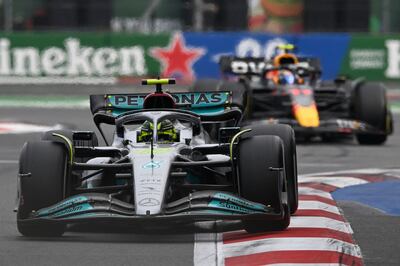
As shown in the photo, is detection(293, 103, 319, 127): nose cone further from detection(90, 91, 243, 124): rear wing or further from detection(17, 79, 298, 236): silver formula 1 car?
detection(17, 79, 298, 236): silver formula 1 car

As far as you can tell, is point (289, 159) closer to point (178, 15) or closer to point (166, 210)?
point (166, 210)

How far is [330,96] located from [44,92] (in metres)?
12.7

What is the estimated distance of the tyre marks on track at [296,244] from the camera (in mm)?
8648

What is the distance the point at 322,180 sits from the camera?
47.0ft

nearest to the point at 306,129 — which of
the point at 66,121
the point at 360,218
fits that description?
the point at 66,121

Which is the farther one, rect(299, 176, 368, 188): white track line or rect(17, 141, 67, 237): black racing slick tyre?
rect(299, 176, 368, 188): white track line

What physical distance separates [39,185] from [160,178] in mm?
917

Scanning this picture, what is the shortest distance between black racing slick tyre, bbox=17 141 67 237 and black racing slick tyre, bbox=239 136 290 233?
4.49ft

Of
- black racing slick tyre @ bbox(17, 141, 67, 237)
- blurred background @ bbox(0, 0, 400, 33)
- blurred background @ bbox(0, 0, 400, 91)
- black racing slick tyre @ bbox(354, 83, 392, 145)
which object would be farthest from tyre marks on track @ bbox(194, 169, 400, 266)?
blurred background @ bbox(0, 0, 400, 33)

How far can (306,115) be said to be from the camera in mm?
19328

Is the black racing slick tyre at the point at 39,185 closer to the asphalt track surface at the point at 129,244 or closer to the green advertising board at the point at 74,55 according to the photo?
the asphalt track surface at the point at 129,244

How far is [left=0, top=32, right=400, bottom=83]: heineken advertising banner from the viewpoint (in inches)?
1206

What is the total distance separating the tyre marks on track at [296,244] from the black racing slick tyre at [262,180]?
94 mm

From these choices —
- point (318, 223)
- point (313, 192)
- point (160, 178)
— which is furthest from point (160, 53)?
point (160, 178)
